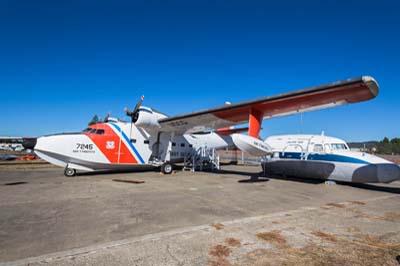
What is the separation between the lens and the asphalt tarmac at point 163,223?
10.0 feet

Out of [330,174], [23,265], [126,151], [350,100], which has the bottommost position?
[23,265]

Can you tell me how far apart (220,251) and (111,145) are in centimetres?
1108

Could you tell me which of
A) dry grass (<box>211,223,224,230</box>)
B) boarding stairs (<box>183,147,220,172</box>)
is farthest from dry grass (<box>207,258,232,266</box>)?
boarding stairs (<box>183,147,220,172</box>)

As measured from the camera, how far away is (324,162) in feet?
34.4

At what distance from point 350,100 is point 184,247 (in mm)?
8472

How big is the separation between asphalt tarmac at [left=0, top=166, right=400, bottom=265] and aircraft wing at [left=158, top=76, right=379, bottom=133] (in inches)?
142

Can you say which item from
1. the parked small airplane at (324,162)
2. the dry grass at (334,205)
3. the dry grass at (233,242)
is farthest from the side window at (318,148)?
the dry grass at (233,242)

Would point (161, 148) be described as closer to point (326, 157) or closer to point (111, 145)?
point (111, 145)

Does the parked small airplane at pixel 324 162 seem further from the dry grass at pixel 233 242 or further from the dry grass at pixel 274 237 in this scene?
the dry grass at pixel 233 242

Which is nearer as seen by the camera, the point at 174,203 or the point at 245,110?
the point at 174,203

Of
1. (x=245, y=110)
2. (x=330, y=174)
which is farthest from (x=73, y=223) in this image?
(x=330, y=174)

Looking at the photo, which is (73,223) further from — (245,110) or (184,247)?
(245,110)

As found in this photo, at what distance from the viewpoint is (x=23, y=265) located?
9.00ft

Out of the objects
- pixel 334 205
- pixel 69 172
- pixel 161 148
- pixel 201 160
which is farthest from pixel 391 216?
pixel 69 172
